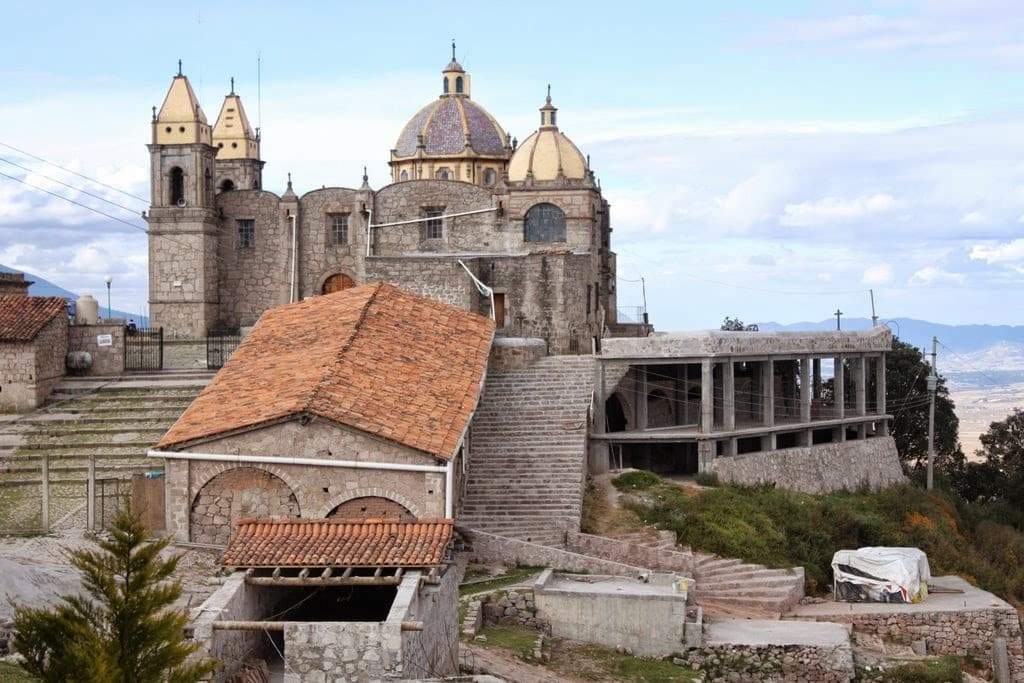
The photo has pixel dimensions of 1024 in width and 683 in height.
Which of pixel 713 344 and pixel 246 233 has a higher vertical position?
pixel 246 233

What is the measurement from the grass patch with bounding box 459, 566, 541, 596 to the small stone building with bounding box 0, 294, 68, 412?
1449cm

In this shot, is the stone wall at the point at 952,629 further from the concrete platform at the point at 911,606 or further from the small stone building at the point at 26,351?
the small stone building at the point at 26,351

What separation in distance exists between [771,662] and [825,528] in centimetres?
972

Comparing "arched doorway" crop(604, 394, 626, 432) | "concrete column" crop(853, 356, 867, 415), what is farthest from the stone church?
"concrete column" crop(853, 356, 867, 415)

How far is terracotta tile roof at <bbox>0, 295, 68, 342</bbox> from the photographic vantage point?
3756 centimetres

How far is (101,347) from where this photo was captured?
135 feet

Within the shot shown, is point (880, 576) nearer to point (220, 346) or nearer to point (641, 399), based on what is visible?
point (641, 399)

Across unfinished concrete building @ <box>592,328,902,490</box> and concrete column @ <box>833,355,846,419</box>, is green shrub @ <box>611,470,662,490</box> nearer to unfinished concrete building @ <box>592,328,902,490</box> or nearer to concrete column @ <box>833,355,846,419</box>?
unfinished concrete building @ <box>592,328,902,490</box>

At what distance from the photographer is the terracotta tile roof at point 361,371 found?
28.5 meters

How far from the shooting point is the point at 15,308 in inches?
1521

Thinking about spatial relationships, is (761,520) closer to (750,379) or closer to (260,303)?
(750,379)

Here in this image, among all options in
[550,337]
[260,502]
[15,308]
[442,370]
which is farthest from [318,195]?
[260,502]

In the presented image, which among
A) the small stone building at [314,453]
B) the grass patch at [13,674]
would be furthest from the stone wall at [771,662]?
the grass patch at [13,674]

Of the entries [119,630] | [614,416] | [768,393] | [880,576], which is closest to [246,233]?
[614,416]
